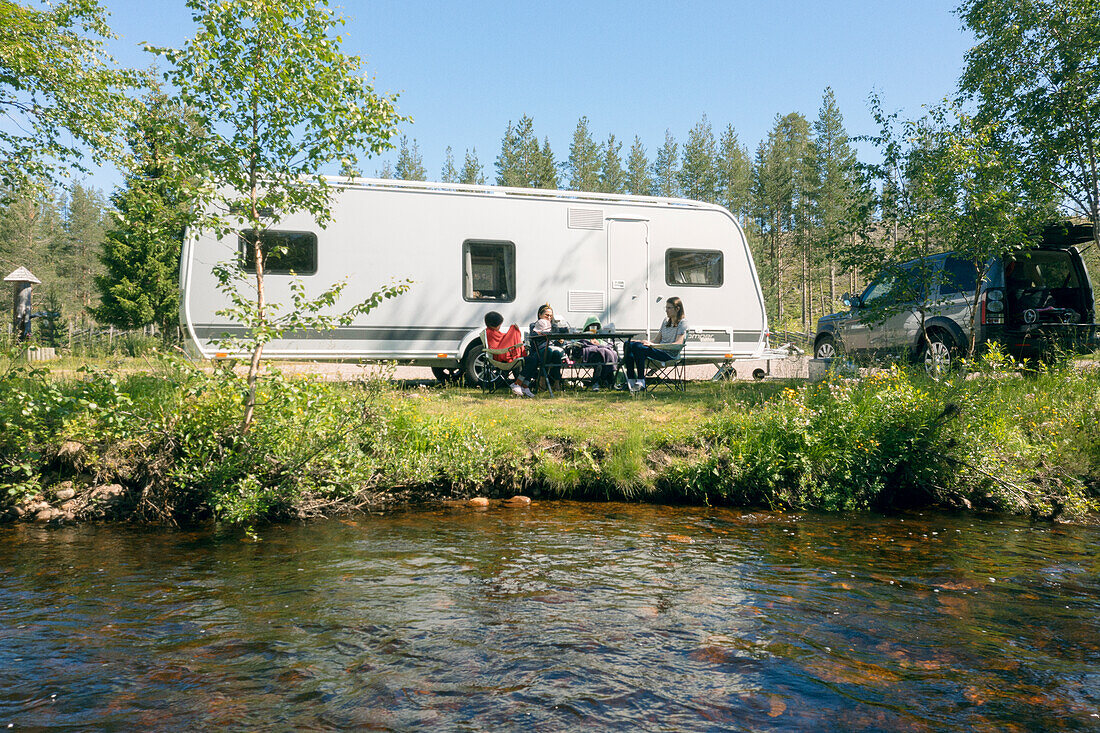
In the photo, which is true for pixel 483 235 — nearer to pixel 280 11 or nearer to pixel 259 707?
pixel 280 11

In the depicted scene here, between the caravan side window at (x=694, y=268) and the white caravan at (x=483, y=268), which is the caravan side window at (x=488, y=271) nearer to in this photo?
the white caravan at (x=483, y=268)

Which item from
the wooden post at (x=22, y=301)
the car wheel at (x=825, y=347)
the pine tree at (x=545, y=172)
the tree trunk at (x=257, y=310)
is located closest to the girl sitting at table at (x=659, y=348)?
the tree trunk at (x=257, y=310)

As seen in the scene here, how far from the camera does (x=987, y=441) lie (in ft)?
21.9

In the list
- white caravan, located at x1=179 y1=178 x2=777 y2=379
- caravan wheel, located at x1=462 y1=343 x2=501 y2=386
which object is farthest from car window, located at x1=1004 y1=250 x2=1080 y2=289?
caravan wheel, located at x1=462 y1=343 x2=501 y2=386

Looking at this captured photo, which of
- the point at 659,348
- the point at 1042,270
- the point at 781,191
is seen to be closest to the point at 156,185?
the point at 659,348

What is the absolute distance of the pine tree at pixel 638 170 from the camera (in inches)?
1893

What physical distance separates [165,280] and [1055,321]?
25.9 m

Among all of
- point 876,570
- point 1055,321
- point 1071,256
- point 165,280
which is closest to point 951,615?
point 876,570

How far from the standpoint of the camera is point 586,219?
1089 centimetres

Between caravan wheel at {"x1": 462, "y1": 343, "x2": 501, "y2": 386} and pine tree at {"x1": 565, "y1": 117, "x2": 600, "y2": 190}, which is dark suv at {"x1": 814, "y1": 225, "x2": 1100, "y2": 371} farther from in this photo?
pine tree at {"x1": 565, "y1": 117, "x2": 600, "y2": 190}

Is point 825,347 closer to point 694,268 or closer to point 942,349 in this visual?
point 942,349

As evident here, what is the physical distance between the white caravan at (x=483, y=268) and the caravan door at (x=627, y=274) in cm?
2

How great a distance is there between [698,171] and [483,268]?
3727cm

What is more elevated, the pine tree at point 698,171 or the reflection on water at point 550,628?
the pine tree at point 698,171
